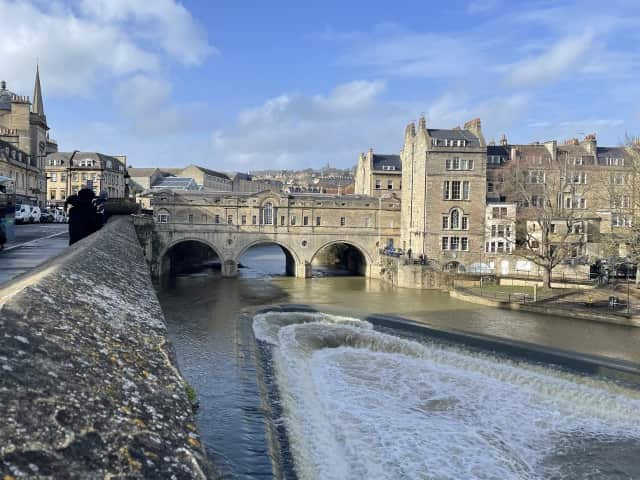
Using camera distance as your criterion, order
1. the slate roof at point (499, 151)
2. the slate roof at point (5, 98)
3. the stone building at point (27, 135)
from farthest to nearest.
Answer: the slate roof at point (5, 98) → the stone building at point (27, 135) → the slate roof at point (499, 151)

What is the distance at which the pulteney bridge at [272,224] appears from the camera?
51688mm

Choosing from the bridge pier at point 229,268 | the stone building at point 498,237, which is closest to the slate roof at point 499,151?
the stone building at point 498,237

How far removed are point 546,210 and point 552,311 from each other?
8876mm

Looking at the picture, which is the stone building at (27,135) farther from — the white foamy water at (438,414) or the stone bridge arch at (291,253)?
the white foamy water at (438,414)

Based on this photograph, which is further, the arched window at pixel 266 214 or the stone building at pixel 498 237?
the arched window at pixel 266 214

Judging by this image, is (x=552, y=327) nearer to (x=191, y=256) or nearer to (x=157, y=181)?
(x=191, y=256)

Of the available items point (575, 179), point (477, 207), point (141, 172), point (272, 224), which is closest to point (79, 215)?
point (272, 224)

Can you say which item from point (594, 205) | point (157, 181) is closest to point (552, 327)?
point (594, 205)

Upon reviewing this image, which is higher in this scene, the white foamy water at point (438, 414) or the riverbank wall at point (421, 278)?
the riverbank wall at point (421, 278)

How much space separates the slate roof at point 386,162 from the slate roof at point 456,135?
55.9 feet

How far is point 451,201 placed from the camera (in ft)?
163

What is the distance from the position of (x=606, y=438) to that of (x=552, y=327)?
14.8 meters

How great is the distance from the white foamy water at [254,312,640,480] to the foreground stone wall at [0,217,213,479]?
7.93 m

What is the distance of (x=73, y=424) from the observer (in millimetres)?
2951
